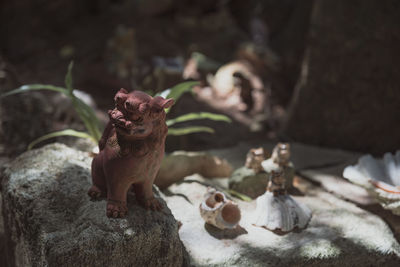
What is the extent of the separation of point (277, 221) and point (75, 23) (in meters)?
5.04

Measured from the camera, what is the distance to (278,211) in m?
2.13

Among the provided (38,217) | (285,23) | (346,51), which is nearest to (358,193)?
(346,51)

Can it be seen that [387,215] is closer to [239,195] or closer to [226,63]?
[239,195]

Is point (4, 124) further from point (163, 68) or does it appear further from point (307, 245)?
point (307, 245)

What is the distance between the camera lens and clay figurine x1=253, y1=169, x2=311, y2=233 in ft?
6.90

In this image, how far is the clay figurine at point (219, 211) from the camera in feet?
6.66

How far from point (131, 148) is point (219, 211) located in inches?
28.1

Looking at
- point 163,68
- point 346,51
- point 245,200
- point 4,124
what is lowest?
point 245,200

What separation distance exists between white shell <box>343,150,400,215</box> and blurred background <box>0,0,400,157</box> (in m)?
1.00

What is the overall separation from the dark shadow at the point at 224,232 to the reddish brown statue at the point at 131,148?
0.46 m

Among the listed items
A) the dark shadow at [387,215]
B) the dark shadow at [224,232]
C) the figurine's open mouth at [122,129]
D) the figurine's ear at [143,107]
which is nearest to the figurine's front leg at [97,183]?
the figurine's open mouth at [122,129]

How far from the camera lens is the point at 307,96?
3.59 meters

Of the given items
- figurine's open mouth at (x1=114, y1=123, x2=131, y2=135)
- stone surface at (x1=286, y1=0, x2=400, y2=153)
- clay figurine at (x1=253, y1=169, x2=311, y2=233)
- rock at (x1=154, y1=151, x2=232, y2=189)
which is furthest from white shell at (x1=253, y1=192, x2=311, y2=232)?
stone surface at (x1=286, y1=0, x2=400, y2=153)

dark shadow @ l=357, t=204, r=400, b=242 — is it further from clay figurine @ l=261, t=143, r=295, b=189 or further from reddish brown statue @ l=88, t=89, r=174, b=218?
reddish brown statue @ l=88, t=89, r=174, b=218
